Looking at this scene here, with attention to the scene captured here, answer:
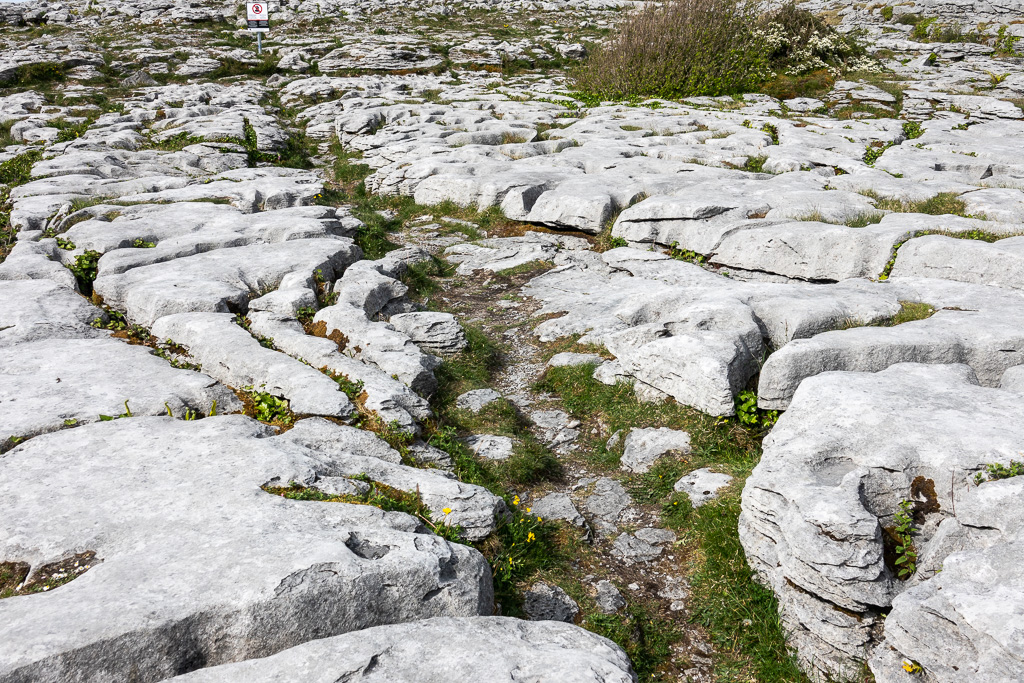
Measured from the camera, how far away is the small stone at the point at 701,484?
752cm

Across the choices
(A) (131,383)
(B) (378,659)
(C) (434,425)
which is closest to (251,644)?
(B) (378,659)

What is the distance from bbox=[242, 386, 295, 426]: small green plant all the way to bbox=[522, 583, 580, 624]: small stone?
3833 mm

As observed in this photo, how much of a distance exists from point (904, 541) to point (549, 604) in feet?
11.5

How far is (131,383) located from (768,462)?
8.02m

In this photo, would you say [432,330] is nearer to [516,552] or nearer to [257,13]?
[516,552]

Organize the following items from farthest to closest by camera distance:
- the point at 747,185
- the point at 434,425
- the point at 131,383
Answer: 1. the point at 747,185
2. the point at 434,425
3. the point at 131,383

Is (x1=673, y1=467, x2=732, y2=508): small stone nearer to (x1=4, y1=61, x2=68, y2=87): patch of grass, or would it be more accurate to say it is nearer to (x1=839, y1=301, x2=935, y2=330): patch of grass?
(x1=839, y1=301, x2=935, y2=330): patch of grass

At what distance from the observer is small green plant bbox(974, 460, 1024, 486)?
5.75m

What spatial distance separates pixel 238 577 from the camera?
4770mm

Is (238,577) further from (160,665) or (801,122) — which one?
(801,122)

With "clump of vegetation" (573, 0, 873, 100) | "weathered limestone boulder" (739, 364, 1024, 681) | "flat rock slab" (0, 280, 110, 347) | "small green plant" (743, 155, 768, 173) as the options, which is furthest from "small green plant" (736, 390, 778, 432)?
"clump of vegetation" (573, 0, 873, 100)

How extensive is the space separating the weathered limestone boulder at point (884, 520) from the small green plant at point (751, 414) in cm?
122

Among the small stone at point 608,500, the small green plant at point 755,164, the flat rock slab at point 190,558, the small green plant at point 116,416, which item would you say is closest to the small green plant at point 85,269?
the small green plant at point 116,416

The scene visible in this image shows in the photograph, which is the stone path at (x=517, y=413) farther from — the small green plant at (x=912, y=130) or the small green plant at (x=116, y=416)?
the small green plant at (x=912, y=130)
